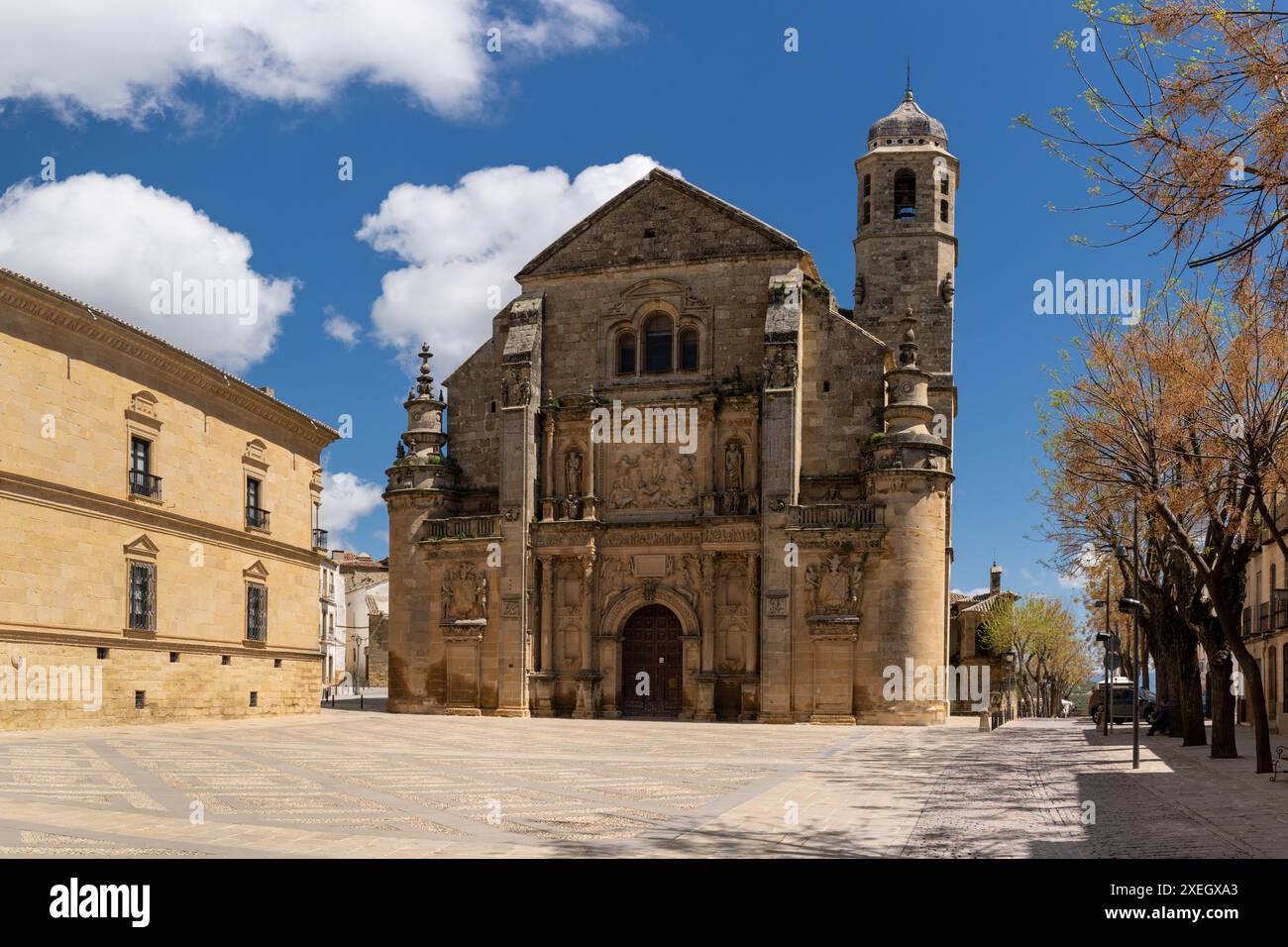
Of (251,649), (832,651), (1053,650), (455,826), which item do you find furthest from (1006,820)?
(1053,650)

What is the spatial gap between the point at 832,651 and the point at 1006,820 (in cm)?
2256

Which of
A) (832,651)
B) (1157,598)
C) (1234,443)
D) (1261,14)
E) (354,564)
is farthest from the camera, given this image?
(354,564)

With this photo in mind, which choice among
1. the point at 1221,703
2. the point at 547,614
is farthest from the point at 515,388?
the point at 1221,703

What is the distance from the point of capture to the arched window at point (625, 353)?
4138 centimetres

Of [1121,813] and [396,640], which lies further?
[396,640]

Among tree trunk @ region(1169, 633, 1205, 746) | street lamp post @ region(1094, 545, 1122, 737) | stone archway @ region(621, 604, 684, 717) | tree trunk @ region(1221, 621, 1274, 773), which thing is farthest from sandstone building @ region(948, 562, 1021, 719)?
tree trunk @ region(1221, 621, 1274, 773)

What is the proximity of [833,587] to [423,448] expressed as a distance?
1459 cm

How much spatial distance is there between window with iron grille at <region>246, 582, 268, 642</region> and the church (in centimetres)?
513

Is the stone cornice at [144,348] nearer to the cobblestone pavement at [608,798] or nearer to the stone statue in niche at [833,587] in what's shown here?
the cobblestone pavement at [608,798]

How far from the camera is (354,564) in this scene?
93.2 meters

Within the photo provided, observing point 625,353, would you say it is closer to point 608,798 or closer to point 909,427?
point 909,427

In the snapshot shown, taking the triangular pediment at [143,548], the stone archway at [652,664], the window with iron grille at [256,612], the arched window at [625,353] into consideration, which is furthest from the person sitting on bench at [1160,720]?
the triangular pediment at [143,548]

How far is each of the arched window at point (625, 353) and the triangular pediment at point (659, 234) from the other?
7.77ft
